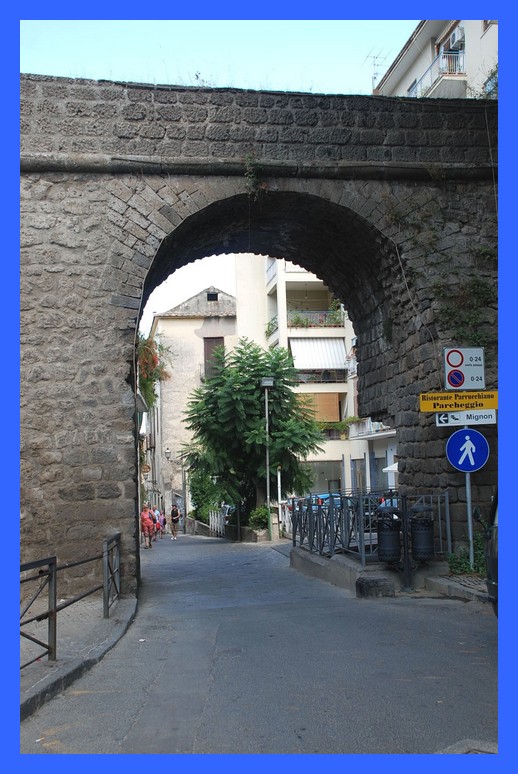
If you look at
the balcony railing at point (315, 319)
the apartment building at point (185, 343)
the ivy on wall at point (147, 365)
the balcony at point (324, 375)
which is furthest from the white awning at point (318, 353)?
the ivy on wall at point (147, 365)

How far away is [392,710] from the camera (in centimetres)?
461

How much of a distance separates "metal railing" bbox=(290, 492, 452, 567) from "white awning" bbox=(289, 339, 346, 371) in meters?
25.4

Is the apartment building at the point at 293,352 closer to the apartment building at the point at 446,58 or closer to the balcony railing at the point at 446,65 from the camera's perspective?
the apartment building at the point at 446,58

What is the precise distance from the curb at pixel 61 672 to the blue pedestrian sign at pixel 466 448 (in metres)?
4.25

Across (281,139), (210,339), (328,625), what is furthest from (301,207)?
(210,339)

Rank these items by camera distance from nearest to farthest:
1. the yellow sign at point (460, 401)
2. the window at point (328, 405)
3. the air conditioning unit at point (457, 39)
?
1. the yellow sign at point (460, 401)
2. the air conditioning unit at point (457, 39)
3. the window at point (328, 405)

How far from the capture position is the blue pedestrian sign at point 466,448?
9.62 m

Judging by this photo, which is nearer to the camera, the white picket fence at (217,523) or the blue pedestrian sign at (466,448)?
the blue pedestrian sign at (466,448)

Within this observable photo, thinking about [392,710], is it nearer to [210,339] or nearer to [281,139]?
[281,139]

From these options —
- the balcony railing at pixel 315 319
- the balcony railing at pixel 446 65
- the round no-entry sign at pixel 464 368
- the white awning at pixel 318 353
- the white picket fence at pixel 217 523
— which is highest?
the balcony railing at pixel 446 65

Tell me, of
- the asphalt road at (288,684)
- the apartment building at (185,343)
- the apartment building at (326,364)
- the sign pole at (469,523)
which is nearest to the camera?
the asphalt road at (288,684)

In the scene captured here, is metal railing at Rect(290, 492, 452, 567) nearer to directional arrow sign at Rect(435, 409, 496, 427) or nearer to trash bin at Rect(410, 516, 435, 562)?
trash bin at Rect(410, 516, 435, 562)

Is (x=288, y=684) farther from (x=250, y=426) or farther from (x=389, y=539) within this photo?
(x=250, y=426)

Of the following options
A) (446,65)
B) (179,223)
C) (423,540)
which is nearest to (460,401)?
(423,540)
